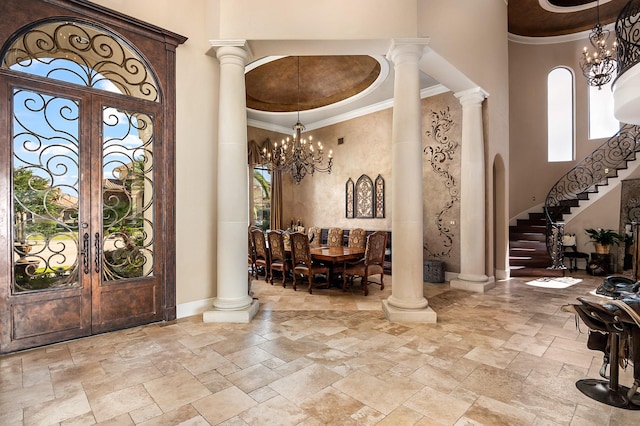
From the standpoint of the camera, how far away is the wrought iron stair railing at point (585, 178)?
285 inches

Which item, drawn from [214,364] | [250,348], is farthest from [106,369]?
[250,348]

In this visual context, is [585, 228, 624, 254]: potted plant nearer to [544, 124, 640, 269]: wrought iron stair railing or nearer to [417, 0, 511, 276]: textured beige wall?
[544, 124, 640, 269]: wrought iron stair railing

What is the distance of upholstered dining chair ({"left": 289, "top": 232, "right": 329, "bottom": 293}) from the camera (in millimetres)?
5307

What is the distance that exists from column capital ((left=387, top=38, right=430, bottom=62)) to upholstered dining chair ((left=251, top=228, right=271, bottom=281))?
388cm

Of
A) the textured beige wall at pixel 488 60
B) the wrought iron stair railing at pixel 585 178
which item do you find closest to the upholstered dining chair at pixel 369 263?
the textured beige wall at pixel 488 60

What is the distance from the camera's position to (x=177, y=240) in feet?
13.1

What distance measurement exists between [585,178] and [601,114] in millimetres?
1802

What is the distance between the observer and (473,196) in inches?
225

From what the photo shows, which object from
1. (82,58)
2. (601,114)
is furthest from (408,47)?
(601,114)

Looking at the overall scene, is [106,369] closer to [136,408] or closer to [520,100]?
[136,408]

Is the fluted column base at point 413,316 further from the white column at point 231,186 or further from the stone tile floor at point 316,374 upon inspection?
the white column at point 231,186

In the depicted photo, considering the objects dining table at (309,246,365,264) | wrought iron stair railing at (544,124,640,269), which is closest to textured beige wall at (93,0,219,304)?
dining table at (309,246,365,264)

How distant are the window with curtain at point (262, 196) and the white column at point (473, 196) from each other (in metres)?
5.73

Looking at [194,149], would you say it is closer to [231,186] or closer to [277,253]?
[231,186]
